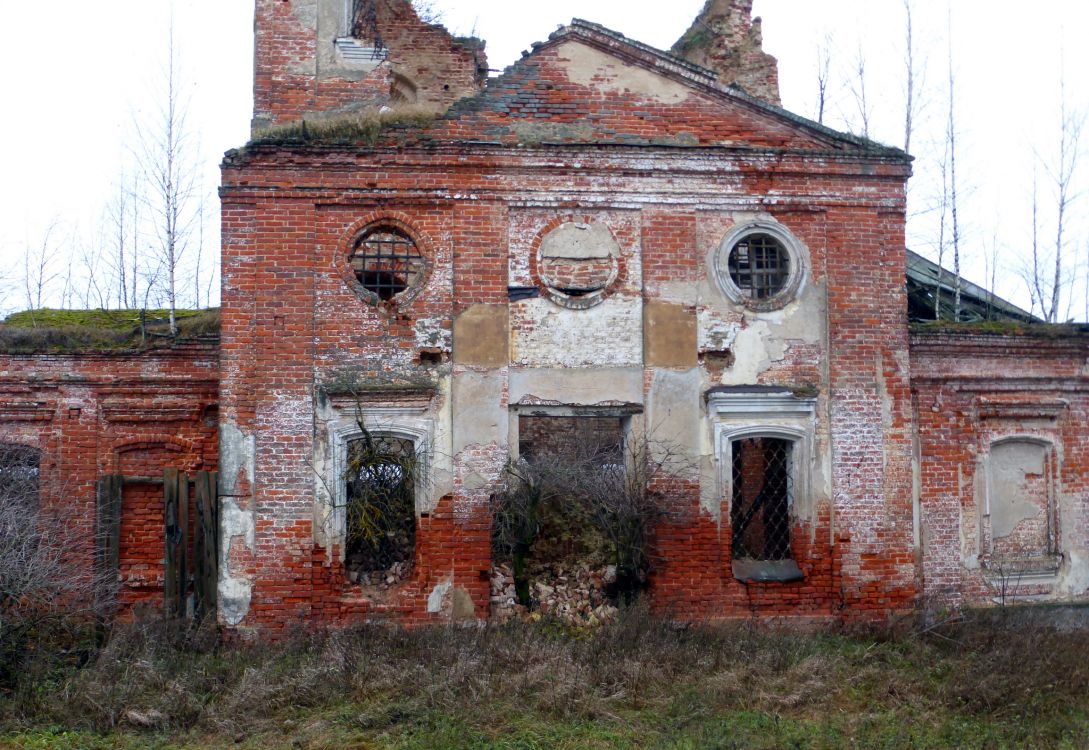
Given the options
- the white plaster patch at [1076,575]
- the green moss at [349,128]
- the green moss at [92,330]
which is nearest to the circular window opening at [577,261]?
the green moss at [349,128]

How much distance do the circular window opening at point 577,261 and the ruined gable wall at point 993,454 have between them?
13.1ft

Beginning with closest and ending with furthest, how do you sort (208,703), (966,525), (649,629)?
(208,703)
(649,629)
(966,525)

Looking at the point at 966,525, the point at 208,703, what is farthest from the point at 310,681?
the point at 966,525

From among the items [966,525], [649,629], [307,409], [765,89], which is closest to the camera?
[649,629]

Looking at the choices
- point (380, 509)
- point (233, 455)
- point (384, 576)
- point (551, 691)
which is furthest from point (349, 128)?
point (551, 691)

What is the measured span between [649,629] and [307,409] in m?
4.20

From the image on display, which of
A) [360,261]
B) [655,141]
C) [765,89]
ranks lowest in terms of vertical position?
[360,261]

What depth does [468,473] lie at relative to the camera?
1089 centimetres

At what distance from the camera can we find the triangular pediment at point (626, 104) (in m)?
11.3

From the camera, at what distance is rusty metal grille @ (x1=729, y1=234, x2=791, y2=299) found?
11.6m

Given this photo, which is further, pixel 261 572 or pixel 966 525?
pixel 966 525

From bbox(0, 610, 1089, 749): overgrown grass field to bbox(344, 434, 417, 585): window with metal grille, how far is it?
1010 mm

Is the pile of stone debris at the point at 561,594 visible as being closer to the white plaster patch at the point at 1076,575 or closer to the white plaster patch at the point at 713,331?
the white plaster patch at the point at 713,331

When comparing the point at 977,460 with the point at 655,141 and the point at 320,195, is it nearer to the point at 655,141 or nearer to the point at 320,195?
the point at 655,141
